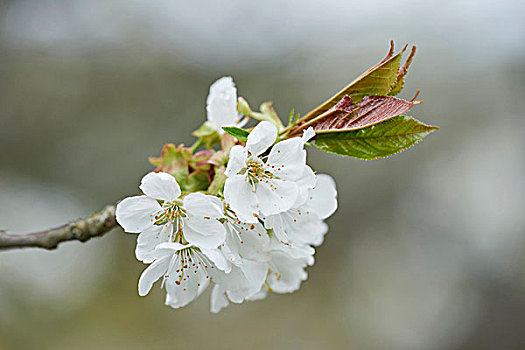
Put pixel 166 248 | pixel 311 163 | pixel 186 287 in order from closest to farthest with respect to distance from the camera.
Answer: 1. pixel 166 248
2. pixel 186 287
3. pixel 311 163

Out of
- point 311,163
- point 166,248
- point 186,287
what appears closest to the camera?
point 166,248

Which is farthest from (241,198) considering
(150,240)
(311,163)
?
(311,163)

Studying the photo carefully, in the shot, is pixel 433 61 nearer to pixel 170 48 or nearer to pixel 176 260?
pixel 170 48

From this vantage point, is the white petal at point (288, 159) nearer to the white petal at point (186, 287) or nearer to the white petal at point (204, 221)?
the white petal at point (204, 221)

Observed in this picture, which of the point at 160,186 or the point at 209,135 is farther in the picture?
the point at 209,135

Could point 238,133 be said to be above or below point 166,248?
above

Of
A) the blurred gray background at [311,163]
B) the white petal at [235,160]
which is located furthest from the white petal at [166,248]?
the blurred gray background at [311,163]

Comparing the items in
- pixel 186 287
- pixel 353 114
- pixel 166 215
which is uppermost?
pixel 353 114

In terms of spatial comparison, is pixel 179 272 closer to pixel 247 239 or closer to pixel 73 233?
pixel 247 239
